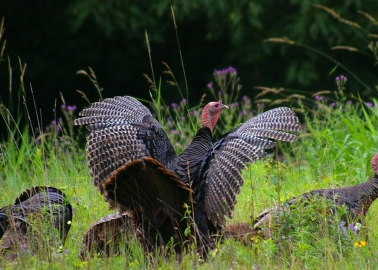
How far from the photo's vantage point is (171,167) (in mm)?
5062

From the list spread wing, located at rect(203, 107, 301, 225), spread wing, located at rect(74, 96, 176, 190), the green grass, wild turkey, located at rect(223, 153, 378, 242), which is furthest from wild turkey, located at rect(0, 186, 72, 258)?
wild turkey, located at rect(223, 153, 378, 242)

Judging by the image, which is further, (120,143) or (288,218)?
(120,143)

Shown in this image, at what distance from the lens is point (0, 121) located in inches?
454

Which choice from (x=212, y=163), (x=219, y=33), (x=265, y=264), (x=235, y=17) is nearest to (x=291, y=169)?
(x=212, y=163)

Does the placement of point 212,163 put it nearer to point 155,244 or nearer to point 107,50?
point 155,244

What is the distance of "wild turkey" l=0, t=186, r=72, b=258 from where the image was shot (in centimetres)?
436

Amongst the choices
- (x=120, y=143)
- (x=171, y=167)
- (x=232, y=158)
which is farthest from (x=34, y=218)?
(x=232, y=158)

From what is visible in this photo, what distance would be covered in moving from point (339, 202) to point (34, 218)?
1807mm

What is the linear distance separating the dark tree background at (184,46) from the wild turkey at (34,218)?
6265 mm

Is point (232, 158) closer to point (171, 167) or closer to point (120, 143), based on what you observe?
point (171, 167)

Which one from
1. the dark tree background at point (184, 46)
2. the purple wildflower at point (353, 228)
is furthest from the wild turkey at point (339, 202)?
the dark tree background at point (184, 46)

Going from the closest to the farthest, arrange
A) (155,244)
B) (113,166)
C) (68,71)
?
(155,244)
(113,166)
(68,71)

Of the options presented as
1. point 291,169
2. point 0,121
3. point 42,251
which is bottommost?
point 0,121

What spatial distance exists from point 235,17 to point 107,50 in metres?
2.75
